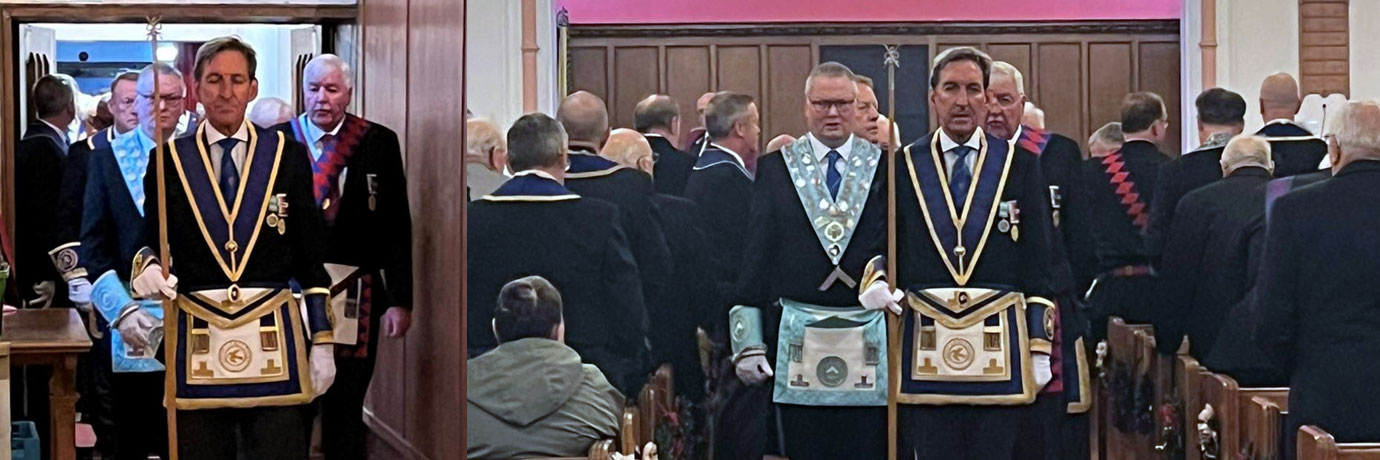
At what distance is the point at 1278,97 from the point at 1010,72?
752mm

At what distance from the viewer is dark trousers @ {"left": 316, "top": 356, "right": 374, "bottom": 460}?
6.77 m

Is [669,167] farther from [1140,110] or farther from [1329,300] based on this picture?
[1329,300]

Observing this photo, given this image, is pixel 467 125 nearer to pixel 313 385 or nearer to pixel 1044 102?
pixel 313 385

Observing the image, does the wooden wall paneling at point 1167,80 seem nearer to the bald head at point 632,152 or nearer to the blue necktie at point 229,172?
the bald head at point 632,152

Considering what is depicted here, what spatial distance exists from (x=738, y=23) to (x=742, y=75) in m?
0.16

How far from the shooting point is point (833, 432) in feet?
20.9

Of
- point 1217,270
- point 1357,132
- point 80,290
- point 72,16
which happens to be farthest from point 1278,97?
point 72,16

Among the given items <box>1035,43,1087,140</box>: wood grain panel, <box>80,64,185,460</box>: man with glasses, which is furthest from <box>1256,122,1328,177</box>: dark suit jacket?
<box>80,64,185,460</box>: man with glasses

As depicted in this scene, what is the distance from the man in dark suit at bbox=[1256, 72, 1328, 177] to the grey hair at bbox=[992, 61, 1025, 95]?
671mm

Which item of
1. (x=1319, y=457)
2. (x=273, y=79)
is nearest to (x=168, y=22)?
(x=273, y=79)

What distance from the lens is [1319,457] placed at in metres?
5.98

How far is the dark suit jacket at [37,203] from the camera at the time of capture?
7.92 metres

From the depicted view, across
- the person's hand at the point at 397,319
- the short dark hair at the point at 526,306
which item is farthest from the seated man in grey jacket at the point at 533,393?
the person's hand at the point at 397,319

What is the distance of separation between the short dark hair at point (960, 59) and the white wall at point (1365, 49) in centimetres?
104
